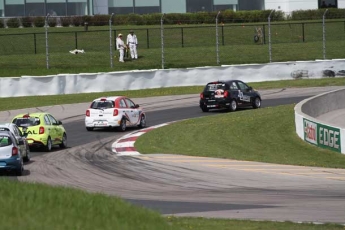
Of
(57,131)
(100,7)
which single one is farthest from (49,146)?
(100,7)

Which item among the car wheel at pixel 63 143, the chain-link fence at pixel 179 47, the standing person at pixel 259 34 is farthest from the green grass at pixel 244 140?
the standing person at pixel 259 34

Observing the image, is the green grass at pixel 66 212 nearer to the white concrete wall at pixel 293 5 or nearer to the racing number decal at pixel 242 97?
the racing number decal at pixel 242 97

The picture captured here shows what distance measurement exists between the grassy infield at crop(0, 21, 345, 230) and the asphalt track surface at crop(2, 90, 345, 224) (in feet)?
4.59

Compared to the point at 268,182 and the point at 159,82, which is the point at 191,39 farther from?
the point at 268,182

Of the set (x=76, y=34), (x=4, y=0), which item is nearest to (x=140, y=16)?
(x=4, y=0)

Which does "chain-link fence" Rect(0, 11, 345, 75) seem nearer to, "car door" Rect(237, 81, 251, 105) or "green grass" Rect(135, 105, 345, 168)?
"car door" Rect(237, 81, 251, 105)

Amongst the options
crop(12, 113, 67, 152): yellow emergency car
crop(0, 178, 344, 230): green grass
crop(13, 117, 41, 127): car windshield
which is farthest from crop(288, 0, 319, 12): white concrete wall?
crop(0, 178, 344, 230): green grass

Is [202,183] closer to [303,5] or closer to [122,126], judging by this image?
[122,126]

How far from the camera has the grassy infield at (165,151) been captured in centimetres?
936

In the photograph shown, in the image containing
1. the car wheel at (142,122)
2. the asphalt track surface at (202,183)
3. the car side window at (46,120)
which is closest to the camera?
the asphalt track surface at (202,183)

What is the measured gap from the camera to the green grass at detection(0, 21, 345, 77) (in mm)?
45219

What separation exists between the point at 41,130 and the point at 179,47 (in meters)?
25.5

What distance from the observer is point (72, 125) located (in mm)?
34188

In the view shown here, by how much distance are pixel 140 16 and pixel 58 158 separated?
3865cm
